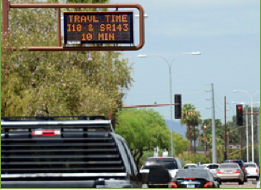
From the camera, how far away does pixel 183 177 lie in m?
28.8

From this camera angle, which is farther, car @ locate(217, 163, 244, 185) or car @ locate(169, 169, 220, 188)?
car @ locate(217, 163, 244, 185)

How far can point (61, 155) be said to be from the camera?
38.3 feet

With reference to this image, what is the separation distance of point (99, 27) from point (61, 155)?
71.7 feet

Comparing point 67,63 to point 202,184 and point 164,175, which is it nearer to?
point 202,184

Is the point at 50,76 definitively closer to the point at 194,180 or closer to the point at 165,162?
the point at 165,162

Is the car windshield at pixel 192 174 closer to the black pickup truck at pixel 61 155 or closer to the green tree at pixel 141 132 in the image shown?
the black pickup truck at pixel 61 155

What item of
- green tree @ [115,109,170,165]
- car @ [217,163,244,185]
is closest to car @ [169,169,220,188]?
car @ [217,163,244,185]

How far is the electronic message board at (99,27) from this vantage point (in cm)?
3297

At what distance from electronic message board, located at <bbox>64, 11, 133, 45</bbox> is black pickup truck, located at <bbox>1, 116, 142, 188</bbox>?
69.4 ft

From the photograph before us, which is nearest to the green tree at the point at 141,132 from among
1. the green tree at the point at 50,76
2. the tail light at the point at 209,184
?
the green tree at the point at 50,76

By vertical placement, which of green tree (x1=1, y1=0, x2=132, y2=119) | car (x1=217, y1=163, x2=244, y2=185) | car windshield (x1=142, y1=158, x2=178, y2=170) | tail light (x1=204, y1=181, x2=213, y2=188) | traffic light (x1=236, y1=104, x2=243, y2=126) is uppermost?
green tree (x1=1, y1=0, x2=132, y2=119)

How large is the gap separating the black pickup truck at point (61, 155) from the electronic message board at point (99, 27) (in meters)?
21.1

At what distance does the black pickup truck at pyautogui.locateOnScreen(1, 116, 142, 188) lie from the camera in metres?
11.5

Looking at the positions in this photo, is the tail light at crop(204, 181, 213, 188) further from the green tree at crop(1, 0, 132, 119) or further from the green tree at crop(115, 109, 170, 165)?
the green tree at crop(115, 109, 170, 165)
